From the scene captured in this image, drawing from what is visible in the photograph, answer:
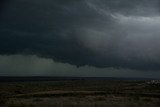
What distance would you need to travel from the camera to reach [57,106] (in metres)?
29.6

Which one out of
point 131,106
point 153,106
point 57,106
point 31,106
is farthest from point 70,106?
point 153,106

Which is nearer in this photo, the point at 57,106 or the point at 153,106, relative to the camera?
the point at 57,106

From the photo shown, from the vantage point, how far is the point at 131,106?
3125 cm

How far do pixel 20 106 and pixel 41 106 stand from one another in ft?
7.69

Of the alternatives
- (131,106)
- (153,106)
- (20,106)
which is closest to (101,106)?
(131,106)

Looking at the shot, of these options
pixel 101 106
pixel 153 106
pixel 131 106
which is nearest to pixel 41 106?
pixel 101 106

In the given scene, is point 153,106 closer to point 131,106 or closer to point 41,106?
point 131,106

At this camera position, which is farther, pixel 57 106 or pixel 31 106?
pixel 31 106

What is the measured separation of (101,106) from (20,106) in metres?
8.81

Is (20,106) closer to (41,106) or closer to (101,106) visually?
(41,106)

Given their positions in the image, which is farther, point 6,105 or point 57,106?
point 6,105

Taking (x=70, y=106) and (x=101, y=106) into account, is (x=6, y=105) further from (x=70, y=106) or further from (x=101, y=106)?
(x=101, y=106)

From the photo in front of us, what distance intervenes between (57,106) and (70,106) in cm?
185

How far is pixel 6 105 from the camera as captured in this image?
3247 centimetres
